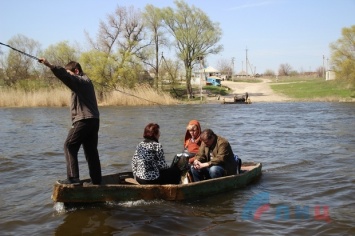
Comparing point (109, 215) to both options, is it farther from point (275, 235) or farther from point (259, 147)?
point (259, 147)

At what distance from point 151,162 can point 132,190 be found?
0.55m

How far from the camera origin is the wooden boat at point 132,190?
6.40 meters

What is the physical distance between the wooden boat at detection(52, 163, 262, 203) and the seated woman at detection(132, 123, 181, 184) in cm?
24

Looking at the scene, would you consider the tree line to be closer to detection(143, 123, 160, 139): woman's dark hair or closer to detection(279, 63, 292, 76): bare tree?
detection(143, 123, 160, 139): woman's dark hair

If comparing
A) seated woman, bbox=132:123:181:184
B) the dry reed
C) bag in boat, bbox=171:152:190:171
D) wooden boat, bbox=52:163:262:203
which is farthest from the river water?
the dry reed

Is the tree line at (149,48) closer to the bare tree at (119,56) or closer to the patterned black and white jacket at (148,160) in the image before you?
the bare tree at (119,56)

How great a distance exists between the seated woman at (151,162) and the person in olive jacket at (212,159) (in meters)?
0.56

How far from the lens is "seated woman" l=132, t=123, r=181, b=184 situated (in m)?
6.80

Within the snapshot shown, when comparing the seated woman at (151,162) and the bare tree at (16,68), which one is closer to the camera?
the seated woman at (151,162)

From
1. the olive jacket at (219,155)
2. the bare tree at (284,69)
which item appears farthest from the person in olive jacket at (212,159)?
the bare tree at (284,69)

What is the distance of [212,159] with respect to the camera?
7.64 m

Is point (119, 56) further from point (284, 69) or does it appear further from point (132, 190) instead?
point (284, 69)

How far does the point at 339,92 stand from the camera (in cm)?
4356

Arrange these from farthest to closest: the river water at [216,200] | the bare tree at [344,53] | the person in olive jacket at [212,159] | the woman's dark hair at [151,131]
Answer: the bare tree at [344,53] < the person in olive jacket at [212,159] < the woman's dark hair at [151,131] < the river water at [216,200]
